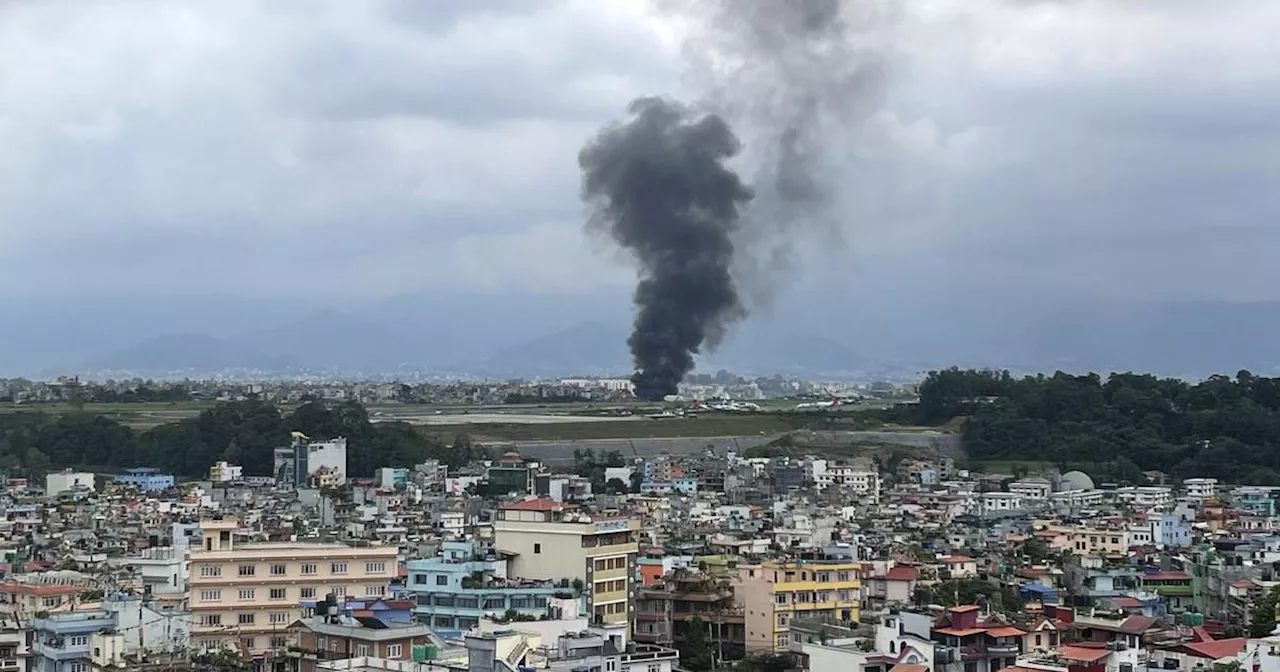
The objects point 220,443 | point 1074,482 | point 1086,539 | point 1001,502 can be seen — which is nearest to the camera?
point 1086,539

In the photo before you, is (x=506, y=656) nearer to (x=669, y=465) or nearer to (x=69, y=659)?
(x=69, y=659)

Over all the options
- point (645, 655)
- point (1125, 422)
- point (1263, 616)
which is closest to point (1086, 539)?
point (1263, 616)

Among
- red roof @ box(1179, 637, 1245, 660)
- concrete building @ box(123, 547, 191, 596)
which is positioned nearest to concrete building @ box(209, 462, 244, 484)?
concrete building @ box(123, 547, 191, 596)

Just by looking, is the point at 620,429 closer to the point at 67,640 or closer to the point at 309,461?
the point at 309,461

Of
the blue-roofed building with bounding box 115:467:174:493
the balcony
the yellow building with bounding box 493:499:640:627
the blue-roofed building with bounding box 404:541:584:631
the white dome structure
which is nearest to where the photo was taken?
the balcony

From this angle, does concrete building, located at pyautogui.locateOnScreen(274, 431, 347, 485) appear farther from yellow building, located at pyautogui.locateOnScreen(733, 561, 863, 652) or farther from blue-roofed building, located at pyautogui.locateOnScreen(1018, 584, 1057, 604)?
blue-roofed building, located at pyautogui.locateOnScreen(1018, 584, 1057, 604)

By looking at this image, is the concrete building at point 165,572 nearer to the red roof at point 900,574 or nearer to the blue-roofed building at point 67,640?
the blue-roofed building at point 67,640

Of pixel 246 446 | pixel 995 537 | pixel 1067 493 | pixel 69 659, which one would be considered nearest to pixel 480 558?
pixel 69 659
